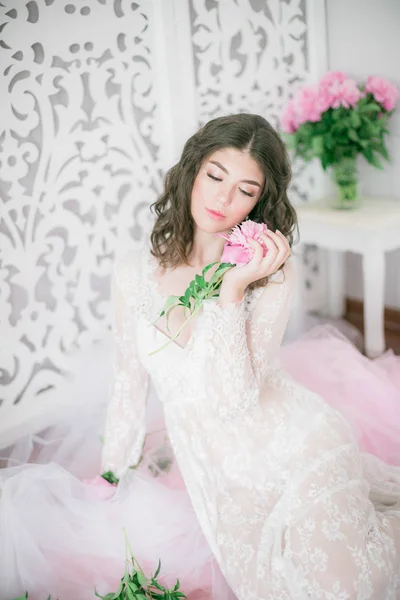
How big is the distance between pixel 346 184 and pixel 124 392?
1738 millimetres

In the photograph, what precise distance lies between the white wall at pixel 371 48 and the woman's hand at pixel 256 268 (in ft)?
6.06

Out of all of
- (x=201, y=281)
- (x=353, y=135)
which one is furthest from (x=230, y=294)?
(x=353, y=135)

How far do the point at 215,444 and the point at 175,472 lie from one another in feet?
1.33

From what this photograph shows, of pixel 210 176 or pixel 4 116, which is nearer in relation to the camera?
pixel 210 176

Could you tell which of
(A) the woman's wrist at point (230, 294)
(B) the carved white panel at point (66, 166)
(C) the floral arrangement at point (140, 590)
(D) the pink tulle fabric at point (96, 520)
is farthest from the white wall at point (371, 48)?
(C) the floral arrangement at point (140, 590)

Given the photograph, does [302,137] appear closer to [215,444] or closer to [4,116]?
[4,116]

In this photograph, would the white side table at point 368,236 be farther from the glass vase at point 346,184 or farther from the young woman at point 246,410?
the young woman at point 246,410

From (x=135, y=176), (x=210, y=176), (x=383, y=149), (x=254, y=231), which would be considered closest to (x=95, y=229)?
(x=135, y=176)

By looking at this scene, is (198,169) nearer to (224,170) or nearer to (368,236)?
(224,170)

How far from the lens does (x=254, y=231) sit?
4.57 feet

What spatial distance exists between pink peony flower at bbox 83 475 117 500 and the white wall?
7.12 ft

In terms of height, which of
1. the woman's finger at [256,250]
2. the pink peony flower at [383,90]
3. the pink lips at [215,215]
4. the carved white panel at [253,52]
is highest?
the carved white panel at [253,52]

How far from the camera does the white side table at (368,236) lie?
2.62m

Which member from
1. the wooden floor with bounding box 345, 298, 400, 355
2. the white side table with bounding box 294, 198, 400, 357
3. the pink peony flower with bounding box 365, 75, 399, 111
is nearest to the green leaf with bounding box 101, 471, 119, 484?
the white side table with bounding box 294, 198, 400, 357
